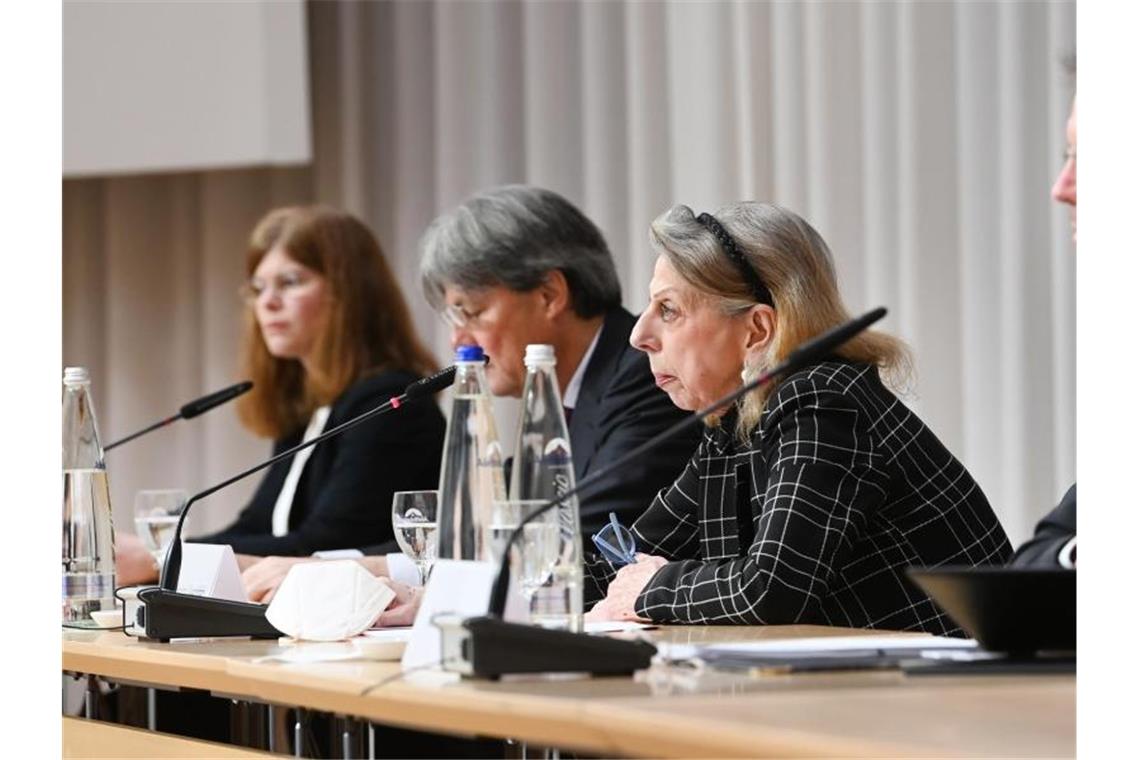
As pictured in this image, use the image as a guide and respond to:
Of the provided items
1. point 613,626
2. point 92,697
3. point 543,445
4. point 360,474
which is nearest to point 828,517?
point 613,626

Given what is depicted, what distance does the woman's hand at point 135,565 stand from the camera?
3068mm

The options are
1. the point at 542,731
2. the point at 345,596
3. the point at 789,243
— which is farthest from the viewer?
the point at 789,243

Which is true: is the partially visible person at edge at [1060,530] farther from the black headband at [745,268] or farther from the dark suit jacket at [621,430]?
the dark suit jacket at [621,430]

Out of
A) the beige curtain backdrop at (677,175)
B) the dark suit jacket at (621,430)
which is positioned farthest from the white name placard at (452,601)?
the beige curtain backdrop at (677,175)

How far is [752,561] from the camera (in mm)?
2121

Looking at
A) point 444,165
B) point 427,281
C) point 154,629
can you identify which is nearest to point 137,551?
point 427,281

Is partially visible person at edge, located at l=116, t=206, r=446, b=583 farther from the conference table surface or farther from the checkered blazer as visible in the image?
the conference table surface

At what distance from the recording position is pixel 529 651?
1.53 metres

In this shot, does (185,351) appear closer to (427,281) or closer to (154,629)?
(427,281)

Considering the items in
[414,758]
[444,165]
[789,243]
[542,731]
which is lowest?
[414,758]

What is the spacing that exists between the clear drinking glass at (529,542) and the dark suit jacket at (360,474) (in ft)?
6.39

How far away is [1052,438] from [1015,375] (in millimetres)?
168

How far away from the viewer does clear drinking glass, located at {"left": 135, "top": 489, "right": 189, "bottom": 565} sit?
3.05m

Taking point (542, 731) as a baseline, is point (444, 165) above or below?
above
